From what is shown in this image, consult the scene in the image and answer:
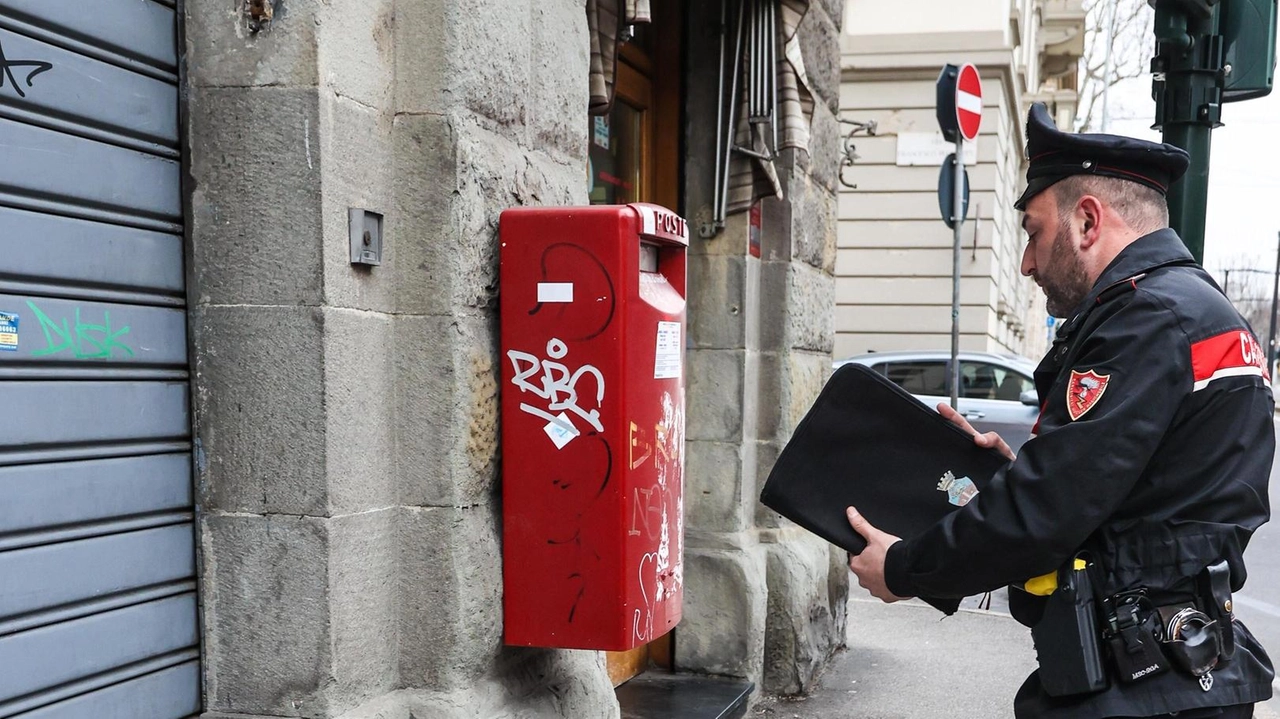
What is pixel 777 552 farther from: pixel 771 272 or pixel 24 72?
pixel 24 72

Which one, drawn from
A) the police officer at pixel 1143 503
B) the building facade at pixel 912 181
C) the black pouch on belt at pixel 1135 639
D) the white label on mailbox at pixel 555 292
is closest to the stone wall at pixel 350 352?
the white label on mailbox at pixel 555 292

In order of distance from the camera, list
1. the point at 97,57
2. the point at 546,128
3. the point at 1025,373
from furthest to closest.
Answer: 1. the point at 1025,373
2. the point at 546,128
3. the point at 97,57

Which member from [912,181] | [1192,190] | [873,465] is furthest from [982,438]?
[912,181]

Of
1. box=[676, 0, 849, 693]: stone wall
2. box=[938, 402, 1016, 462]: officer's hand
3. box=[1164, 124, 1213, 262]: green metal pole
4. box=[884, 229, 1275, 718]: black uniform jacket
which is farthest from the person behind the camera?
box=[676, 0, 849, 693]: stone wall

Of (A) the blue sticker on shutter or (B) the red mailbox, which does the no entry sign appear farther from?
(A) the blue sticker on shutter

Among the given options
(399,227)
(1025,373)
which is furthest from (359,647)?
(1025,373)

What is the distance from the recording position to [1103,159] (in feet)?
7.80

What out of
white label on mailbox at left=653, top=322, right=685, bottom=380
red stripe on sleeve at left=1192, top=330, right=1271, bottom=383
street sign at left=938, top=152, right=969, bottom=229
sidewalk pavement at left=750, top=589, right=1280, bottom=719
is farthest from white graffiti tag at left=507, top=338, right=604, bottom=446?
street sign at left=938, top=152, right=969, bottom=229

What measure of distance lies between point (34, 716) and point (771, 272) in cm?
376

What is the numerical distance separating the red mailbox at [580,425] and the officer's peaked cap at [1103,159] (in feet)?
3.28

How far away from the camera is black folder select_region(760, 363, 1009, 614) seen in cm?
254

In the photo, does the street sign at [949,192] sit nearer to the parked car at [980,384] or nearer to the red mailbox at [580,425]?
the parked car at [980,384]

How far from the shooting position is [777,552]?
17.5ft

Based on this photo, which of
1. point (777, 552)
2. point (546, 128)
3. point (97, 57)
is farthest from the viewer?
point (777, 552)
